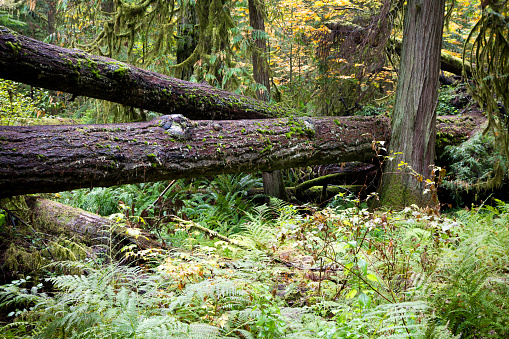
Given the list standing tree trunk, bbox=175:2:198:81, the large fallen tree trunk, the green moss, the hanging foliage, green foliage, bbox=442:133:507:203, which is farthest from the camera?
standing tree trunk, bbox=175:2:198:81

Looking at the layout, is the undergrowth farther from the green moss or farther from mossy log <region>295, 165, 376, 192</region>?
mossy log <region>295, 165, 376, 192</region>

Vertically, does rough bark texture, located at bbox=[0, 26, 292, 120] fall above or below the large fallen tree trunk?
above

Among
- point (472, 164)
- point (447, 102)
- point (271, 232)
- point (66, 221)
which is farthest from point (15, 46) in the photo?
point (447, 102)

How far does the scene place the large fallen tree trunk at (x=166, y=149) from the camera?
335 cm

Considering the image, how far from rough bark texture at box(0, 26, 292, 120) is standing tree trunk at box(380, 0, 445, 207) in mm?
2443

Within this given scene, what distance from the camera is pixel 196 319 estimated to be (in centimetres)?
235

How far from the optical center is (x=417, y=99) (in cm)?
575

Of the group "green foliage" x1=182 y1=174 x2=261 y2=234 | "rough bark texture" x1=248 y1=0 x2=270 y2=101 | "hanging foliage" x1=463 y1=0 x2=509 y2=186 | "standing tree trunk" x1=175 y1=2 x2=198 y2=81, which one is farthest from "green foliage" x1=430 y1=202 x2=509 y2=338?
"standing tree trunk" x1=175 y1=2 x2=198 y2=81

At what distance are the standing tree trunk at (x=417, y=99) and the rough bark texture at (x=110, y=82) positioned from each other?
2.44 metres

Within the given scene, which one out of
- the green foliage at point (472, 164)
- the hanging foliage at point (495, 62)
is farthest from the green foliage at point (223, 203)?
the hanging foliage at point (495, 62)

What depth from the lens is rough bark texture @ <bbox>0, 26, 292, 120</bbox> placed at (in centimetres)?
372

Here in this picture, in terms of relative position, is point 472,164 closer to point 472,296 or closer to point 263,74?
point 263,74

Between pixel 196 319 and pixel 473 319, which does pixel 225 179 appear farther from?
pixel 473 319

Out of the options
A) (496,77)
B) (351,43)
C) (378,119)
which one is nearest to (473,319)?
(496,77)
